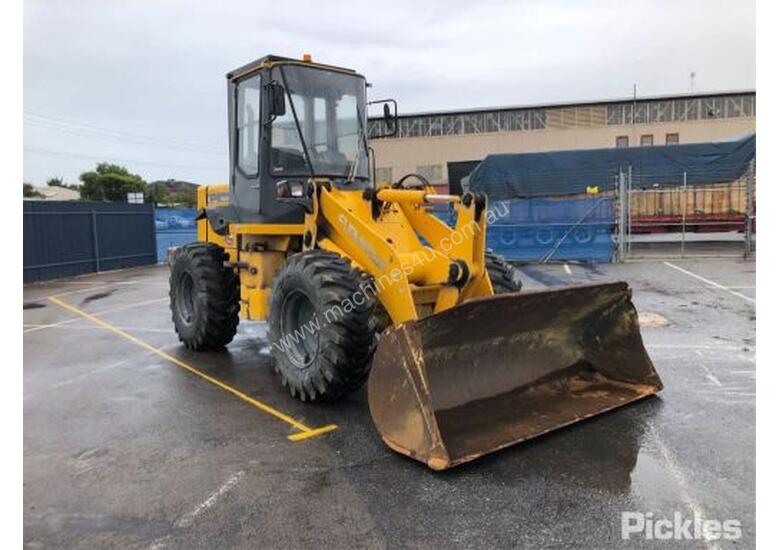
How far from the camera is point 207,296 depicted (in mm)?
7465

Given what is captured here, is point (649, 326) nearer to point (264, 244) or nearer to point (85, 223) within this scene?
point (264, 244)

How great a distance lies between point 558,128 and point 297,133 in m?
36.2

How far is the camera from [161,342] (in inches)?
346

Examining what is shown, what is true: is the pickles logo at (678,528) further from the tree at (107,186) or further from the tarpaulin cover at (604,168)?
the tree at (107,186)

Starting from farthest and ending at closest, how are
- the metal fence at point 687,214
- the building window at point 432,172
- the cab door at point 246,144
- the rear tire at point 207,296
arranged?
the building window at point 432,172, the metal fence at point 687,214, the rear tire at point 207,296, the cab door at point 246,144

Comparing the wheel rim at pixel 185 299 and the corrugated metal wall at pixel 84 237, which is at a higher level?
the corrugated metal wall at pixel 84 237

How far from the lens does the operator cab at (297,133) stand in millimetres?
6555

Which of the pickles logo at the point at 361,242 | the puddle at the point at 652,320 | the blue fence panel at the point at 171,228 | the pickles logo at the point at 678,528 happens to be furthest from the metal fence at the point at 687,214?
the pickles logo at the point at 678,528

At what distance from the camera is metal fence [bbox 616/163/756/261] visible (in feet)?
65.6

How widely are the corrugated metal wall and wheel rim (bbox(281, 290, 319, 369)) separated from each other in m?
13.8

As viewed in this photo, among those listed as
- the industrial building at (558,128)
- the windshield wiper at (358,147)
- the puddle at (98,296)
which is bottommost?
the puddle at (98,296)

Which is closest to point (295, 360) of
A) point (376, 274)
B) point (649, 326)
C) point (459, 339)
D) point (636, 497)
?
point (376, 274)

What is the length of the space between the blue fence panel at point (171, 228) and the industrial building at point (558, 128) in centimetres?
1613

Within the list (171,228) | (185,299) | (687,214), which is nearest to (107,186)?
(171,228)
